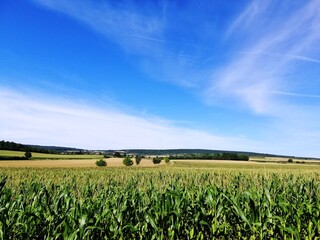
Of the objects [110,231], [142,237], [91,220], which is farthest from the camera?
[142,237]

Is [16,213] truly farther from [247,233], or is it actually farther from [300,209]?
[300,209]

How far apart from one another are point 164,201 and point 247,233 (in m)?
1.77

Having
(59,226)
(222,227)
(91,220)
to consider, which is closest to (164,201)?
(222,227)

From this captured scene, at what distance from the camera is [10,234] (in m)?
4.76

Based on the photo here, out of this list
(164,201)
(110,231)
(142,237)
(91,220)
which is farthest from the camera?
(164,201)

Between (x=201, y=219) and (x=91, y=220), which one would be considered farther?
(x=201, y=219)

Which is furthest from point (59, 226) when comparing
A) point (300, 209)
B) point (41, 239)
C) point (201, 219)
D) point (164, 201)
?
point (300, 209)

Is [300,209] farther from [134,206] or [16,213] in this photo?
[16,213]

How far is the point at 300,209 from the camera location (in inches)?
219

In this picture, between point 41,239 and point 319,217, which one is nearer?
point 41,239

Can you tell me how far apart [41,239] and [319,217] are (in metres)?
5.24

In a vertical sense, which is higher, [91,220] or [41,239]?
[91,220]

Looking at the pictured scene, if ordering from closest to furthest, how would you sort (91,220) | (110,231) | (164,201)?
1. (91,220)
2. (110,231)
3. (164,201)

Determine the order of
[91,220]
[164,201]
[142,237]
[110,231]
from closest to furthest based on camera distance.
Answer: [91,220] < [110,231] < [142,237] < [164,201]
